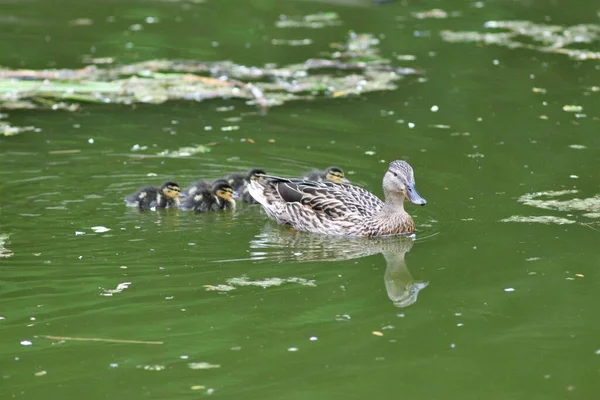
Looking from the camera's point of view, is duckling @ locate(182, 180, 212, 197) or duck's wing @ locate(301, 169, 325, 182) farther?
duck's wing @ locate(301, 169, 325, 182)

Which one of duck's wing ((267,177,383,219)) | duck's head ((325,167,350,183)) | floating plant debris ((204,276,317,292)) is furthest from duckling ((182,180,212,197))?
floating plant debris ((204,276,317,292))

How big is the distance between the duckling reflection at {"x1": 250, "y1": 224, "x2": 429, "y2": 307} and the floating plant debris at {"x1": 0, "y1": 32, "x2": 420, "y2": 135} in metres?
3.66

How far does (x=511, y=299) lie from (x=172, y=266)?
2.20 meters

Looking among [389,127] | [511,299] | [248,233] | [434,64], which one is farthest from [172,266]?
[434,64]

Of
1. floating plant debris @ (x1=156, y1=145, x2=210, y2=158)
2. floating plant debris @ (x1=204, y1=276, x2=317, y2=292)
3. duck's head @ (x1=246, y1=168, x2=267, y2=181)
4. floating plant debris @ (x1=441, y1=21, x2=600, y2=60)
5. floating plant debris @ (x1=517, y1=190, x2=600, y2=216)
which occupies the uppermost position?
floating plant debris @ (x1=441, y1=21, x2=600, y2=60)

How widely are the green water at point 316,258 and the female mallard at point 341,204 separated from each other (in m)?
0.17

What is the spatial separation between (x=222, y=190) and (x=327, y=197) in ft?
2.76

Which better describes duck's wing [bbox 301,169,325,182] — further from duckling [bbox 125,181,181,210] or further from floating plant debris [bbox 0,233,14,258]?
floating plant debris [bbox 0,233,14,258]

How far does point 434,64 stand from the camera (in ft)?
45.7

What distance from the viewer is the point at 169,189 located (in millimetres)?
9039

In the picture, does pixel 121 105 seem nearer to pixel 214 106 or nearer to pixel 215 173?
pixel 214 106

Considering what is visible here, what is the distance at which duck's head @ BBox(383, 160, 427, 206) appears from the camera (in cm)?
848

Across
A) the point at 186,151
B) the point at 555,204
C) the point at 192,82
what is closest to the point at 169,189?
the point at 186,151

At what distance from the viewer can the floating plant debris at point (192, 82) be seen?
12023 mm
